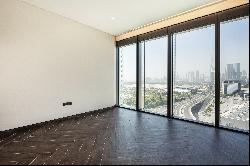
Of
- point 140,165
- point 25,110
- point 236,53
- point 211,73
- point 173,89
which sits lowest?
point 140,165

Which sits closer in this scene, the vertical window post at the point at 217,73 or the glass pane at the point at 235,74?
the glass pane at the point at 235,74

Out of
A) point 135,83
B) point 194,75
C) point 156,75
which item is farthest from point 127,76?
point 194,75

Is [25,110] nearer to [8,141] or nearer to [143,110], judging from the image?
[8,141]

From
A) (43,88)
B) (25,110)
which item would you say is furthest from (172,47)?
(25,110)

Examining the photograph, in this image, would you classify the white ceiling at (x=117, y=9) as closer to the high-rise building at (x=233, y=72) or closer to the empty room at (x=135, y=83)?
the empty room at (x=135, y=83)

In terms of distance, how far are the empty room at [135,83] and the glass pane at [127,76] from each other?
0.57 feet

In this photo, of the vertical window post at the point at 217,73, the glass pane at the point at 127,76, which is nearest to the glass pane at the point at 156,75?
the glass pane at the point at 127,76

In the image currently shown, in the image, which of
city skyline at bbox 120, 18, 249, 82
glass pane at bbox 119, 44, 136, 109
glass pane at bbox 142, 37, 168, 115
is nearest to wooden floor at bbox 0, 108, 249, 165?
glass pane at bbox 142, 37, 168, 115

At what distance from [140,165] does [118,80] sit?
4560 mm

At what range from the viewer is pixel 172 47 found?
16.9 feet

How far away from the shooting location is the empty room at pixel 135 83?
3.21 m

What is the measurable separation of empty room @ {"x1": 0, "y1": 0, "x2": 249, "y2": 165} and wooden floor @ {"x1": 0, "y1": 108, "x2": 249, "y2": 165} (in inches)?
0.7

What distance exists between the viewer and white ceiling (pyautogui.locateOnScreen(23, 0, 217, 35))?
165 inches

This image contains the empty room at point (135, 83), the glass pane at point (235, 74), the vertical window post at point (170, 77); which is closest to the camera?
the empty room at point (135, 83)
